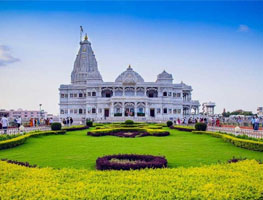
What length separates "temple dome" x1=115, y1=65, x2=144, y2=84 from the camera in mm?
59322

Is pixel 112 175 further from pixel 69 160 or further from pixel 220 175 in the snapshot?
pixel 69 160

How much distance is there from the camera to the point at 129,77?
59844 millimetres

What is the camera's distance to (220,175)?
6855 mm

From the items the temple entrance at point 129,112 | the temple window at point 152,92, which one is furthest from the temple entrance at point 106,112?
the temple window at point 152,92

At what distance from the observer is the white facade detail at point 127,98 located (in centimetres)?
5694

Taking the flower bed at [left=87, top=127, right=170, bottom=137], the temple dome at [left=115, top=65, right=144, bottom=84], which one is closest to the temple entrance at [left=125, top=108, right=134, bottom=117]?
the temple dome at [left=115, top=65, right=144, bottom=84]

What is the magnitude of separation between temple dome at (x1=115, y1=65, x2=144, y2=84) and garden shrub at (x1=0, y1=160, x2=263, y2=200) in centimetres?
5190

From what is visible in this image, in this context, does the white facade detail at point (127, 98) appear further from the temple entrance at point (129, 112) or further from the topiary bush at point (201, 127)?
the topiary bush at point (201, 127)

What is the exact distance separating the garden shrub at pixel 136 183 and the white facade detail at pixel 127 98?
155 feet

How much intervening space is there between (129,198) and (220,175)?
119 inches

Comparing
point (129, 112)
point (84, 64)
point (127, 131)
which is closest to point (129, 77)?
point (129, 112)

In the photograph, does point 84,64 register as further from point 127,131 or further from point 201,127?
point 201,127

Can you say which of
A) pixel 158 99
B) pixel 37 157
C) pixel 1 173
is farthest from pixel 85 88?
pixel 1 173

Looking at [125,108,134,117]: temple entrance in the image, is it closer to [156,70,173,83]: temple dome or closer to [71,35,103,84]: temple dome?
[156,70,173,83]: temple dome
